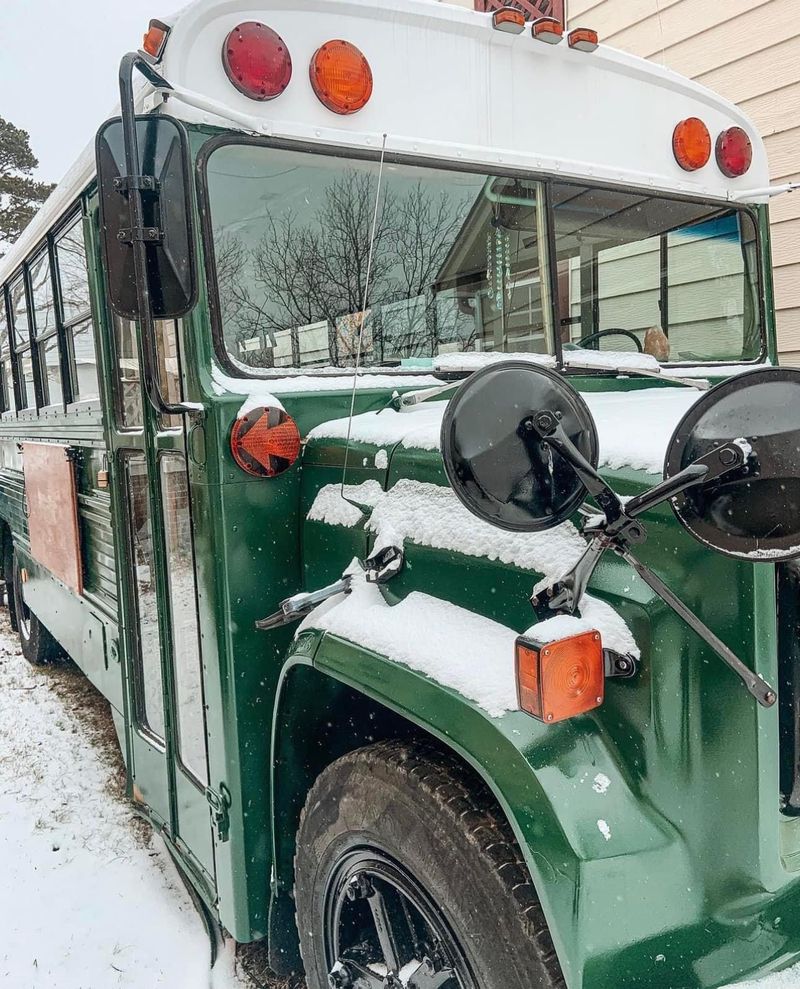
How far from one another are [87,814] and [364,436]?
240 cm

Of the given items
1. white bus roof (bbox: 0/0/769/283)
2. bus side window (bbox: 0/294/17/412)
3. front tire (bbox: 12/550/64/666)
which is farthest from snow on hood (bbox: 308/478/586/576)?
front tire (bbox: 12/550/64/666)

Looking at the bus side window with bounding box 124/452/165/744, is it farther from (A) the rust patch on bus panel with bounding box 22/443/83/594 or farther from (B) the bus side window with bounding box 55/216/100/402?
(A) the rust patch on bus panel with bounding box 22/443/83/594

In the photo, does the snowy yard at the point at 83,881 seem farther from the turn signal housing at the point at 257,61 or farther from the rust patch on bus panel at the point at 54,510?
the turn signal housing at the point at 257,61

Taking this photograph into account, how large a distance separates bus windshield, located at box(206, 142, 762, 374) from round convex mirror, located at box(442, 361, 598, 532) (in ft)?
2.82

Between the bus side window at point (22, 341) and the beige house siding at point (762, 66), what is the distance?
3442 mm

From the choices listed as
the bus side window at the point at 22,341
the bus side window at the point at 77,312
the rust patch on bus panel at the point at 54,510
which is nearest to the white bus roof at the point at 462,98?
the bus side window at the point at 77,312

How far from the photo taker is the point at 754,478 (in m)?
1.07

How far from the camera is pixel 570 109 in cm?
221

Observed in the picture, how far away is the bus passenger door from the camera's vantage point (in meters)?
2.15

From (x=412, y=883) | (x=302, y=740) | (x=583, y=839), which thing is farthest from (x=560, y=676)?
(x=302, y=740)

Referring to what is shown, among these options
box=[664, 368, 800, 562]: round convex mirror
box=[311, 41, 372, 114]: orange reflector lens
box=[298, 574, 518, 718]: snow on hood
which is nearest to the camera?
box=[664, 368, 800, 562]: round convex mirror

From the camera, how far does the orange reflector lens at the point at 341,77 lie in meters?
1.84

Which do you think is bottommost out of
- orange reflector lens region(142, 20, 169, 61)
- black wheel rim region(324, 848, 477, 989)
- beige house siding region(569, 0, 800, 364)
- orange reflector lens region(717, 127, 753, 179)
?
black wheel rim region(324, 848, 477, 989)

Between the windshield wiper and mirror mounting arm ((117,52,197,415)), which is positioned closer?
mirror mounting arm ((117,52,197,415))
